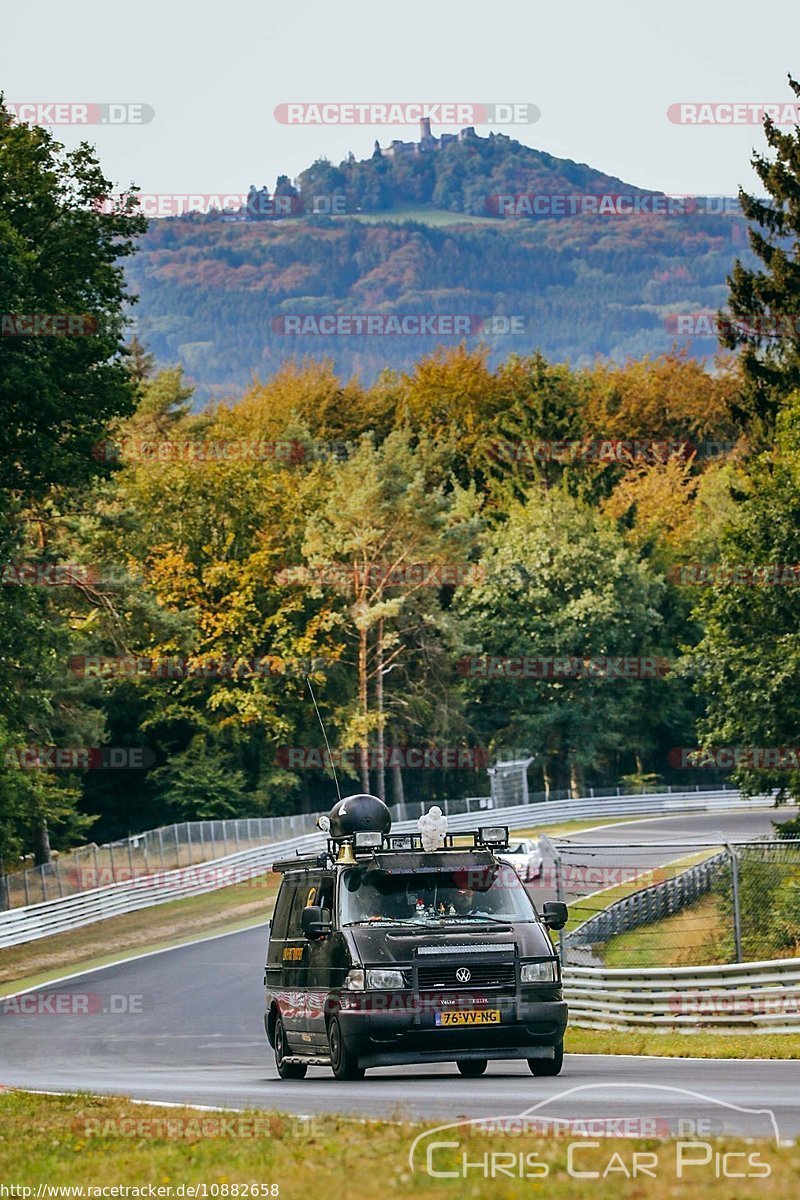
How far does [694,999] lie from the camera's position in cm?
2455

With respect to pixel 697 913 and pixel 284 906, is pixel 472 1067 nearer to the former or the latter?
pixel 284 906

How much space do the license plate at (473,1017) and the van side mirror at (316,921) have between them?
1.62m

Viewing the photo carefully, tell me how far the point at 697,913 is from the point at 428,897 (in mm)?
21865

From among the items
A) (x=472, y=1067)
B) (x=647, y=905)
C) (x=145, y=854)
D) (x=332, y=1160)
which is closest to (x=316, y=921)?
(x=472, y=1067)

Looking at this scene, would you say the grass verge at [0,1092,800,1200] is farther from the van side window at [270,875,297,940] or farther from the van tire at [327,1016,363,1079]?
the van side window at [270,875,297,940]

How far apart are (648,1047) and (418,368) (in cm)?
10161

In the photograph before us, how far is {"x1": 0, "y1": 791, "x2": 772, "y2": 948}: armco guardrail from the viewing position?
156 feet

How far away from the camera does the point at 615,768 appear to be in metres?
98.7

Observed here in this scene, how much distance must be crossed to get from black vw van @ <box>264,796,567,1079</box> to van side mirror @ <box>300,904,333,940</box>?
0.01m

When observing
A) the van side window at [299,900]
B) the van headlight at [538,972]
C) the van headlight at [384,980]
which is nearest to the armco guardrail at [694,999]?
the van headlight at [538,972]

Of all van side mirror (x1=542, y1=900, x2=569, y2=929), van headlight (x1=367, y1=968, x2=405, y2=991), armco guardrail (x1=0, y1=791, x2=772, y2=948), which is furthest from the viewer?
armco guardrail (x1=0, y1=791, x2=772, y2=948)

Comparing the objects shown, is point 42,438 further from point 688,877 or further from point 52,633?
point 688,877

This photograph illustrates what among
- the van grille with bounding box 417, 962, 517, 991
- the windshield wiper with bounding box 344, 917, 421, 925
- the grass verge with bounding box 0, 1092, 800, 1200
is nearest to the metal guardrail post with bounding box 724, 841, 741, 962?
the windshield wiper with bounding box 344, 917, 421, 925

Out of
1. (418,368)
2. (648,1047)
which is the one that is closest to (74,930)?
(648,1047)
